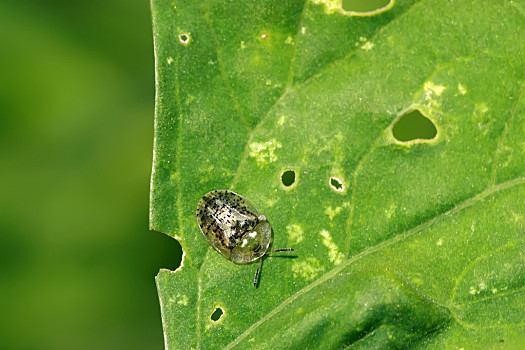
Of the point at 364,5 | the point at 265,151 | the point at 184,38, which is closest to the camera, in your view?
the point at 184,38

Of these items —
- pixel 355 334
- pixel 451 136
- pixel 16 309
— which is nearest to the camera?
pixel 355 334

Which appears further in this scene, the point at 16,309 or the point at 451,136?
the point at 16,309

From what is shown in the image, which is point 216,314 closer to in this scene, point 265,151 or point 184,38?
point 265,151

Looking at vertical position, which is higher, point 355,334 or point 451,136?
point 451,136

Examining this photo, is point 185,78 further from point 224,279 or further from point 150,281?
point 150,281

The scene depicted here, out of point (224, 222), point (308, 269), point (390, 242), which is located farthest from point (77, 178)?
point (390, 242)

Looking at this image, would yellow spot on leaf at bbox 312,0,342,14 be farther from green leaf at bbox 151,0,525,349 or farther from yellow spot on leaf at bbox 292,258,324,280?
yellow spot on leaf at bbox 292,258,324,280

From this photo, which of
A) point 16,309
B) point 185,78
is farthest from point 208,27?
point 16,309

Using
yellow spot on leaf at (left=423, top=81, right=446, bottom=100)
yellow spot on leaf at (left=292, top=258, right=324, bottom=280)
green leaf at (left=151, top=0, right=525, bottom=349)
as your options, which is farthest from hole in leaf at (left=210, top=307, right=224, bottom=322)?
yellow spot on leaf at (left=423, top=81, right=446, bottom=100)
